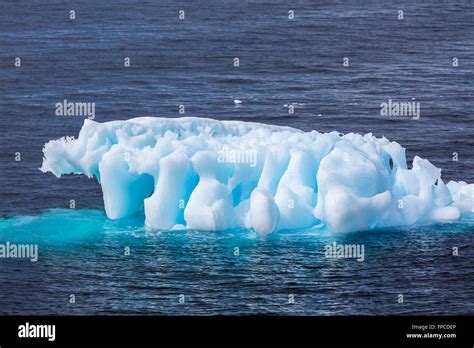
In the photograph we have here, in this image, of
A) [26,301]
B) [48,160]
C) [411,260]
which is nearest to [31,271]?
[26,301]

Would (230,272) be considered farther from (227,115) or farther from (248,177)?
(227,115)

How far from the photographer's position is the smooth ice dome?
4606 centimetres

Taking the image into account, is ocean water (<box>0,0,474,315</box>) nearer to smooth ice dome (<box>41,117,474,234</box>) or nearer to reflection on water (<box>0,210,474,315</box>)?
reflection on water (<box>0,210,474,315</box>)

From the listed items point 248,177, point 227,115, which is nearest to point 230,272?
point 248,177

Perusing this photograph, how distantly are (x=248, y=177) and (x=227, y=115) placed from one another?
619 inches

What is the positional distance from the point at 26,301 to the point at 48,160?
8.60 meters

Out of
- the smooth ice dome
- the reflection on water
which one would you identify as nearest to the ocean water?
the reflection on water

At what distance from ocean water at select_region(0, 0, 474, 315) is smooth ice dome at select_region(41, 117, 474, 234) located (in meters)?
0.64

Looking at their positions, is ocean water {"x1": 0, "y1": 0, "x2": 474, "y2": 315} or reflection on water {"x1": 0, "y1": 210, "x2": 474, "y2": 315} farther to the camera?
ocean water {"x1": 0, "y1": 0, "x2": 474, "y2": 315}

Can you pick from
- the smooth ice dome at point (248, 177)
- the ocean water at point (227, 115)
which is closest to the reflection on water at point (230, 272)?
the ocean water at point (227, 115)

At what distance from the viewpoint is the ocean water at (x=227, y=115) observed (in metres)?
42.4
